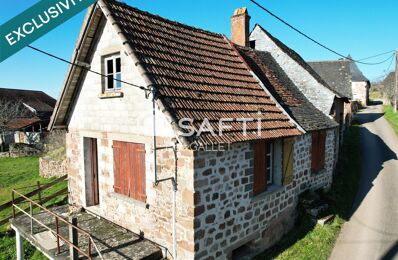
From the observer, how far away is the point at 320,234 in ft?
29.5

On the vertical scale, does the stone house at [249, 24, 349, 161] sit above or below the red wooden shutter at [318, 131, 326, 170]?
above

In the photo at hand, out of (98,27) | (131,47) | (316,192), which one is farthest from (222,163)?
(316,192)

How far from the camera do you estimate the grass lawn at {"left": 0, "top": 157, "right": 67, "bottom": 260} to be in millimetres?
10926

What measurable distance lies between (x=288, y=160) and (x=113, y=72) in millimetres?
5921

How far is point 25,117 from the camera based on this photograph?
41.5 m

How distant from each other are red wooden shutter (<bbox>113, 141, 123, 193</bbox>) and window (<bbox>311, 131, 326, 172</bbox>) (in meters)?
7.16

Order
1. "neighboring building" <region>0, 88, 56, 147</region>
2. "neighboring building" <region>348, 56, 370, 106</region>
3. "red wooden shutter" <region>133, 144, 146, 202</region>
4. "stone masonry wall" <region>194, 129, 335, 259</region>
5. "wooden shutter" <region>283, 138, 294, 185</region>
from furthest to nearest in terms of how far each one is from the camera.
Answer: "neighboring building" <region>348, 56, 370, 106</region>, "neighboring building" <region>0, 88, 56, 147</region>, "wooden shutter" <region>283, 138, 294, 185</region>, "red wooden shutter" <region>133, 144, 146, 202</region>, "stone masonry wall" <region>194, 129, 335, 259</region>

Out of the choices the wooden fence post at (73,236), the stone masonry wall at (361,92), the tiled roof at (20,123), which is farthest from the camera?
the stone masonry wall at (361,92)

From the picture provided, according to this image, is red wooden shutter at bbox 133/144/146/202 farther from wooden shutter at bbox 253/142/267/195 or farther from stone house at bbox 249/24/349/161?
stone house at bbox 249/24/349/161

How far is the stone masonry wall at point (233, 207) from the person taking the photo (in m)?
6.43

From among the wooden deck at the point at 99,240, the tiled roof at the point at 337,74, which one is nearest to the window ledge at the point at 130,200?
the wooden deck at the point at 99,240

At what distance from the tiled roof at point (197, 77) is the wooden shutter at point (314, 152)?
260 centimetres

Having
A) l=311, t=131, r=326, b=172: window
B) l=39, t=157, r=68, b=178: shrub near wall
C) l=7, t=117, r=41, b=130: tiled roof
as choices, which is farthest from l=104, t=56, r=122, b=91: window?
l=7, t=117, r=41, b=130: tiled roof

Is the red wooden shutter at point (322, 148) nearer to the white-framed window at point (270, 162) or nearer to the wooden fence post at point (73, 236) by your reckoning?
the white-framed window at point (270, 162)
